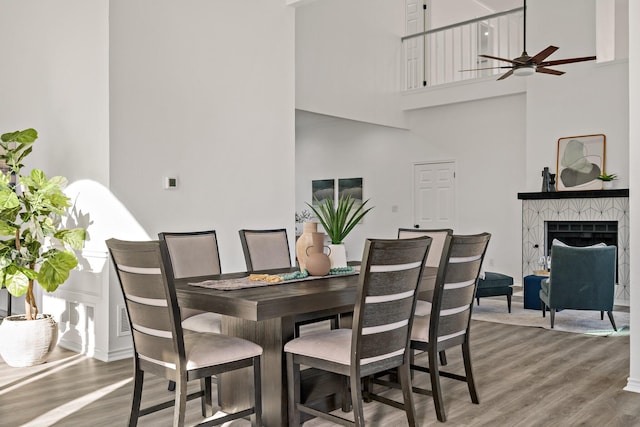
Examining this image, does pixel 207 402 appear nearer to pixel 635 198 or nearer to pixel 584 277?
pixel 635 198

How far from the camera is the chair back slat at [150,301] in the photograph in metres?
2.50

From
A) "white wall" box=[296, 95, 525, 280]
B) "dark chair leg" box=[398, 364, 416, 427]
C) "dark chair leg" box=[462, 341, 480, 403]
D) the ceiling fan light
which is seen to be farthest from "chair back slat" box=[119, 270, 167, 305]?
"white wall" box=[296, 95, 525, 280]

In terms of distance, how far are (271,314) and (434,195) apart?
24.6 ft

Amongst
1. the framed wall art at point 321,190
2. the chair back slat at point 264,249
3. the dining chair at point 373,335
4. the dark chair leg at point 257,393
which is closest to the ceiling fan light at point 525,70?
the chair back slat at point 264,249

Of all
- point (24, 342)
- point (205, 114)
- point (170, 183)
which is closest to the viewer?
Answer: point (24, 342)

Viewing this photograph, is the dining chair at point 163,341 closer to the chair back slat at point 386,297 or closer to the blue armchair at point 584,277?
the chair back slat at point 386,297

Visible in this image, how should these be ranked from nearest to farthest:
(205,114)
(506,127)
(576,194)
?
(205,114)
(576,194)
(506,127)

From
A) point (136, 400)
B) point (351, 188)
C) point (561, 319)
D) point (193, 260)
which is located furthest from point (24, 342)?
point (351, 188)

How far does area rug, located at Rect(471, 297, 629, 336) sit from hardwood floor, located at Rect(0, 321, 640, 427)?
26.4 inches

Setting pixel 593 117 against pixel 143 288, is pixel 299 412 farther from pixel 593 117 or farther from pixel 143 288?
pixel 593 117

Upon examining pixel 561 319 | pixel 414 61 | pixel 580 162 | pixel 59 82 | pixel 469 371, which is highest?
pixel 414 61

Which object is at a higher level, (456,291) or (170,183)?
(170,183)

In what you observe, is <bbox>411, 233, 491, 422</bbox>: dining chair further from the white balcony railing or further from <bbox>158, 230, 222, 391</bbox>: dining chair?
the white balcony railing

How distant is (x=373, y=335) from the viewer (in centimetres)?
262
